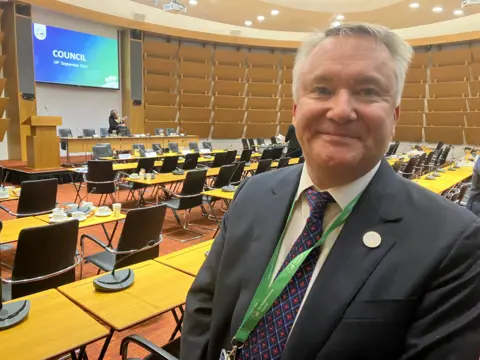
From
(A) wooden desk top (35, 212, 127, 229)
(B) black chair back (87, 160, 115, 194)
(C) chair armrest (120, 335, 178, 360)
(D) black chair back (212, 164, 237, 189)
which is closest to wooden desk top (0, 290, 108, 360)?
(C) chair armrest (120, 335, 178, 360)

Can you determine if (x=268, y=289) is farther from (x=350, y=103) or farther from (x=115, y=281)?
(x=115, y=281)

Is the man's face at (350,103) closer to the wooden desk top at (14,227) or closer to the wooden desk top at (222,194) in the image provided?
the wooden desk top at (14,227)

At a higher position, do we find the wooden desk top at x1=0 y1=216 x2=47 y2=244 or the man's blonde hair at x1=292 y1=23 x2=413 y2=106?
the man's blonde hair at x1=292 y1=23 x2=413 y2=106

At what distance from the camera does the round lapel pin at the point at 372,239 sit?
1.01 metres

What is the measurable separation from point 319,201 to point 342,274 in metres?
0.25

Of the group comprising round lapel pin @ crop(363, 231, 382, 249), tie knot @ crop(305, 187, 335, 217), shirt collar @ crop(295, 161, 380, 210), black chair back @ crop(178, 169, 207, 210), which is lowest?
black chair back @ crop(178, 169, 207, 210)

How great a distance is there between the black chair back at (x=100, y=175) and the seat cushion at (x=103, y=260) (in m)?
3.14

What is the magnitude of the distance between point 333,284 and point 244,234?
14.9 inches

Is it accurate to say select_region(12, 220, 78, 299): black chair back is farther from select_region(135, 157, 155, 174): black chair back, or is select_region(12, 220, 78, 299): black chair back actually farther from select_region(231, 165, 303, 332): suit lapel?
select_region(135, 157, 155, 174): black chair back

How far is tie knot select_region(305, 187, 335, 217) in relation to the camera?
1156 mm

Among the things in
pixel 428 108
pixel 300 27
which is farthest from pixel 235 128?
pixel 428 108

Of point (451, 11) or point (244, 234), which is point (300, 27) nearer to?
point (451, 11)

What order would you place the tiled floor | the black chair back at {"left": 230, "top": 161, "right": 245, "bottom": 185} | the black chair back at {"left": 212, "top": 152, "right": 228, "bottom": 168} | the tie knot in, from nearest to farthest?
the tie knot < the tiled floor < the black chair back at {"left": 230, "top": 161, "right": 245, "bottom": 185} < the black chair back at {"left": 212, "top": 152, "right": 228, "bottom": 168}

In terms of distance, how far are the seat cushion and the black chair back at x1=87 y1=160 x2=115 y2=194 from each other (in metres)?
3.14
